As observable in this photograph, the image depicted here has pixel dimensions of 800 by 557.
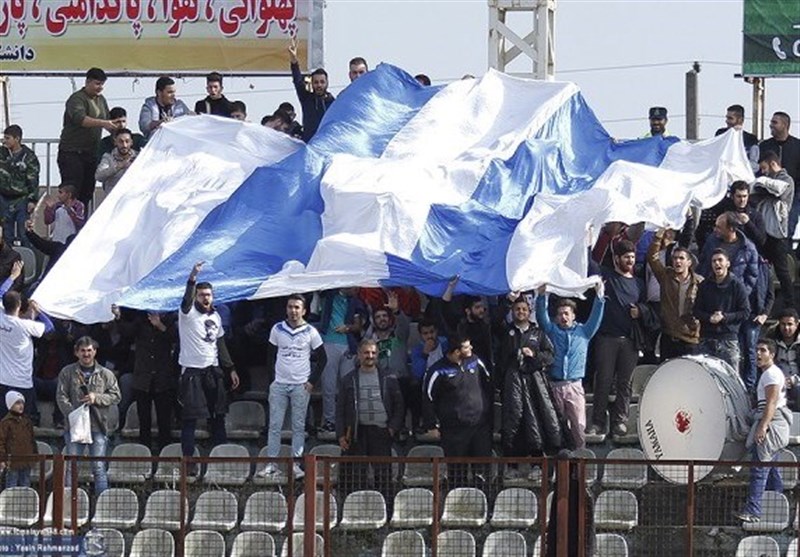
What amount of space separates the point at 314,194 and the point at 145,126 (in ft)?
7.68

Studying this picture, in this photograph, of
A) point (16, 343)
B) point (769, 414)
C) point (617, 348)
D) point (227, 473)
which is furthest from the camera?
point (16, 343)

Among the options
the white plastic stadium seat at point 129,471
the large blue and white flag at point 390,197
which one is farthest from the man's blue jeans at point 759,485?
the white plastic stadium seat at point 129,471

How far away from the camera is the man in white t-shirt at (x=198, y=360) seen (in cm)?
1864

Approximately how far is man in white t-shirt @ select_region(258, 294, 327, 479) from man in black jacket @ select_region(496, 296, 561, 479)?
5.24ft

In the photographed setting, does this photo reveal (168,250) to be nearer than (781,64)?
Yes

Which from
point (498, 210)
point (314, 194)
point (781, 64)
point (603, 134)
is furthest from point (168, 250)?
point (781, 64)

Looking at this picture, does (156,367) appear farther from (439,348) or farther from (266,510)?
(266,510)

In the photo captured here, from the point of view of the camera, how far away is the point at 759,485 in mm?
16344

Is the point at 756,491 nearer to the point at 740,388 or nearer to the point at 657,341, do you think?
the point at 740,388

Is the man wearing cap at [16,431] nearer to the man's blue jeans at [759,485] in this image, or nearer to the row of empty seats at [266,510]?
the row of empty seats at [266,510]

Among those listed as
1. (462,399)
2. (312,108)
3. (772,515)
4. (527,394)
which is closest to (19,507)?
(462,399)

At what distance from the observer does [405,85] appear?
69.8 feet

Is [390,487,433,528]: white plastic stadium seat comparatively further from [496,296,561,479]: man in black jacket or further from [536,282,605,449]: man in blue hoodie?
[536,282,605,449]: man in blue hoodie

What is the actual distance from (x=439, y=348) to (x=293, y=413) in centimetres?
130
